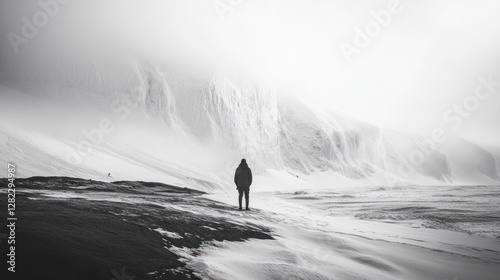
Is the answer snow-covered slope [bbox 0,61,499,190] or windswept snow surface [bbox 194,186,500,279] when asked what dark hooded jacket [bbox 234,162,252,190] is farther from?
snow-covered slope [bbox 0,61,499,190]

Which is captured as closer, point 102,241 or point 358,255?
point 102,241

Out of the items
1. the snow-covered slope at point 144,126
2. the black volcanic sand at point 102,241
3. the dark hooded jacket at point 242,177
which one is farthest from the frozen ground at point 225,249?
the snow-covered slope at point 144,126

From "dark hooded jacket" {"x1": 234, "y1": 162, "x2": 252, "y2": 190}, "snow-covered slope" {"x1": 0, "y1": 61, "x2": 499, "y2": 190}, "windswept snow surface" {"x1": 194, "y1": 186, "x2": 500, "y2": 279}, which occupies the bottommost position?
"windswept snow surface" {"x1": 194, "y1": 186, "x2": 500, "y2": 279}

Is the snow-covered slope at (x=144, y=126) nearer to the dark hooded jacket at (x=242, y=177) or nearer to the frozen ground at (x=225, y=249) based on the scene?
the dark hooded jacket at (x=242, y=177)

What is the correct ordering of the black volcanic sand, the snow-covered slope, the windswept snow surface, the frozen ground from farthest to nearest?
the snow-covered slope
the windswept snow surface
the frozen ground
the black volcanic sand

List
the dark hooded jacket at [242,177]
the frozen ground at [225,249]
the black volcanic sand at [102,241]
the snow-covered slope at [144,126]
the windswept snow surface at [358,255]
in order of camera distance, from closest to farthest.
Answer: the black volcanic sand at [102,241] < the frozen ground at [225,249] < the windswept snow surface at [358,255] < the dark hooded jacket at [242,177] < the snow-covered slope at [144,126]

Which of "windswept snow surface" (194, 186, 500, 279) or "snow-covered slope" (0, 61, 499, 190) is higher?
"snow-covered slope" (0, 61, 499, 190)

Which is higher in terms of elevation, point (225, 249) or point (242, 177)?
point (242, 177)

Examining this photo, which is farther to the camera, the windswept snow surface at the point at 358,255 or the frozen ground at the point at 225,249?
the windswept snow surface at the point at 358,255

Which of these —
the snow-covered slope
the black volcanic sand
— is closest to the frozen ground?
the black volcanic sand

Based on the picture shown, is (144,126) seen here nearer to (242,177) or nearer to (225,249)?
(242,177)

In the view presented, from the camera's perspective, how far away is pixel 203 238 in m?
7.12

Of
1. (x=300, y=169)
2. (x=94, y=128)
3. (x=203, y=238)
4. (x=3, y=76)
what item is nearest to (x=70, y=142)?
(x=94, y=128)

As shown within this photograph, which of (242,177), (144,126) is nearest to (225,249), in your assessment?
(242,177)
